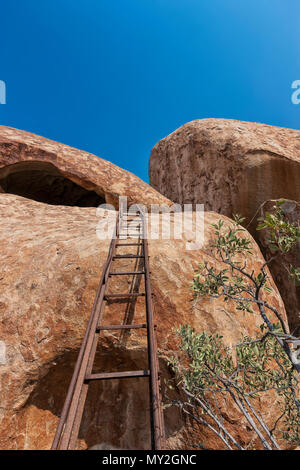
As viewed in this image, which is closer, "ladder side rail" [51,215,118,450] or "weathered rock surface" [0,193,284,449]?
Answer: "ladder side rail" [51,215,118,450]

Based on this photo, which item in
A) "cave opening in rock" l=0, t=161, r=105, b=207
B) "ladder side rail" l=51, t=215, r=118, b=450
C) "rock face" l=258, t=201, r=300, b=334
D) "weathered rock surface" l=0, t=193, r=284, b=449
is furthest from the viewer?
"cave opening in rock" l=0, t=161, r=105, b=207

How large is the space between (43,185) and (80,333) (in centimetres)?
1065

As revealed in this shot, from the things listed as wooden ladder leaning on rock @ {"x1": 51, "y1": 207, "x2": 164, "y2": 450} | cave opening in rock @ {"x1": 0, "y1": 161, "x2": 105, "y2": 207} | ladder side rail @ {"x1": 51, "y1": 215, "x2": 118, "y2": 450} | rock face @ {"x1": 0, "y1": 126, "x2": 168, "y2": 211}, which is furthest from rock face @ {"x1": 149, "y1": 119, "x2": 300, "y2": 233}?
wooden ladder leaning on rock @ {"x1": 51, "y1": 207, "x2": 164, "y2": 450}

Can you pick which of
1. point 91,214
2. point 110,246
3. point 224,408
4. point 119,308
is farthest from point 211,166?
point 224,408

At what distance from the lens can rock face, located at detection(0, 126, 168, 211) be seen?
957cm

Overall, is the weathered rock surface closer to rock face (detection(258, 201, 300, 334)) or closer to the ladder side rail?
the ladder side rail

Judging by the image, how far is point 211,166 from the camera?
10.7m

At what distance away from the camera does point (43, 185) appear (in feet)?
42.2

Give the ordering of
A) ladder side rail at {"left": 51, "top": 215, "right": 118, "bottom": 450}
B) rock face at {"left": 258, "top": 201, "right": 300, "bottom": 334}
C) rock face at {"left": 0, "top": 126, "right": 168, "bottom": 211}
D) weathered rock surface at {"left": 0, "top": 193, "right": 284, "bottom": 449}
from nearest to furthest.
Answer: ladder side rail at {"left": 51, "top": 215, "right": 118, "bottom": 450}
weathered rock surface at {"left": 0, "top": 193, "right": 284, "bottom": 449}
rock face at {"left": 258, "top": 201, "right": 300, "bottom": 334}
rock face at {"left": 0, "top": 126, "right": 168, "bottom": 211}

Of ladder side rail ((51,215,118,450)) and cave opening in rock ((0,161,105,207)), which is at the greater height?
cave opening in rock ((0,161,105,207))

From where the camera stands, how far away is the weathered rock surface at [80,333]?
3795mm

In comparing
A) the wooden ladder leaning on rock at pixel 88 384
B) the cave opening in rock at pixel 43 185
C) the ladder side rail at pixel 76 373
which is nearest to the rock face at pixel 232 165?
the cave opening in rock at pixel 43 185

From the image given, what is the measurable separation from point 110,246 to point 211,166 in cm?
736

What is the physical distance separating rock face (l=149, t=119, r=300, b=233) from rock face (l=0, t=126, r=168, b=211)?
6.95 feet
